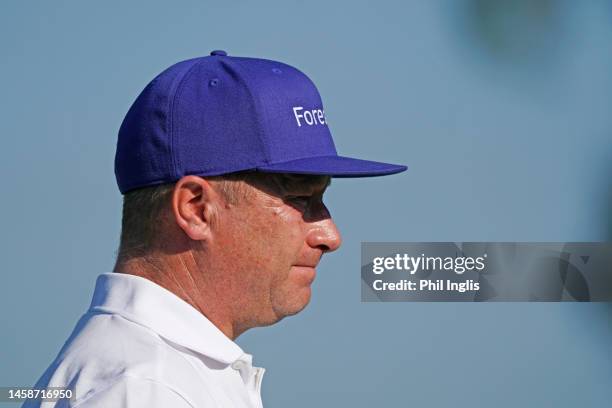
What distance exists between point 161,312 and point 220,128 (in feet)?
0.68

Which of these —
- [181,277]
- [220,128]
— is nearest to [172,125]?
[220,128]

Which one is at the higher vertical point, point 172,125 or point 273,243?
point 172,125

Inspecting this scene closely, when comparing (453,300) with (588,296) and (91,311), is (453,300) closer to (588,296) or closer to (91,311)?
(588,296)

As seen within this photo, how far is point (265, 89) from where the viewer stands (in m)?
1.10

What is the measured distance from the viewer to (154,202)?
110 cm

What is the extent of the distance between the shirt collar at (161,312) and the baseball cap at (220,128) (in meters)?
0.12

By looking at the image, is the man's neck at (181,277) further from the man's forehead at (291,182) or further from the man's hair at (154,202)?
the man's forehead at (291,182)

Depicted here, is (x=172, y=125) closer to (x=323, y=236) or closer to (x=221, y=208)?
(x=221, y=208)

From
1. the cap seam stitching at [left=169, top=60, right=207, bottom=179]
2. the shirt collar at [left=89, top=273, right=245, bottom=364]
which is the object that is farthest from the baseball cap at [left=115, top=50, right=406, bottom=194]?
the shirt collar at [left=89, top=273, right=245, bottom=364]

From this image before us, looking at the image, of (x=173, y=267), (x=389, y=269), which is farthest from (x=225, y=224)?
(x=389, y=269)

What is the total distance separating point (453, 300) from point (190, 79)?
130 centimetres

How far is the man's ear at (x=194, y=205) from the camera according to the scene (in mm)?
1075

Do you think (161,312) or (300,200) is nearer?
(161,312)

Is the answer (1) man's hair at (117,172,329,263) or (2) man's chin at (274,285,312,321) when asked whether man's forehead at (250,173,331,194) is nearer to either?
(1) man's hair at (117,172,329,263)
